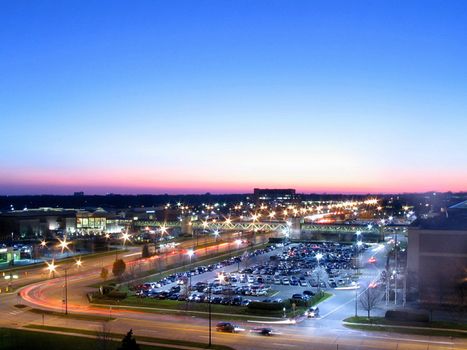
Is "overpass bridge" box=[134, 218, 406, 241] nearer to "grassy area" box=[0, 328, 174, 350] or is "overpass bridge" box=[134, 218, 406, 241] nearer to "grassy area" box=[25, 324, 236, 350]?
"grassy area" box=[25, 324, 236, 350]

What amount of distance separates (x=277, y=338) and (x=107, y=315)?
12.5 metres

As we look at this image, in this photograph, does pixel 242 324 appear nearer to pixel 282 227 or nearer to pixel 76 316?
pixel 76 316

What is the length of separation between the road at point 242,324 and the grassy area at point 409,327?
812mm

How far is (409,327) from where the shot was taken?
102 feet

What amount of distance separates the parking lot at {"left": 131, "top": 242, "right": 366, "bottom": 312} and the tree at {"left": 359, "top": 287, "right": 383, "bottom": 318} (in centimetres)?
397

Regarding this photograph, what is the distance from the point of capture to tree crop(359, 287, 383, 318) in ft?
112

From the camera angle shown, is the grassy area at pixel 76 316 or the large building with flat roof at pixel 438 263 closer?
the grassy area at pixel 76 316

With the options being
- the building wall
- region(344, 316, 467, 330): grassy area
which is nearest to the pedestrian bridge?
the building wall

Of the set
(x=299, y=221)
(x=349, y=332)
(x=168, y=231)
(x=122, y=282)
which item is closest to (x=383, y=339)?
(x=349, y=332)

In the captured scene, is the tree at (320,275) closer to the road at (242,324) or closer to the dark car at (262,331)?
the road at (242,324)

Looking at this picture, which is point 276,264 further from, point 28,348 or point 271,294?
point 28,348

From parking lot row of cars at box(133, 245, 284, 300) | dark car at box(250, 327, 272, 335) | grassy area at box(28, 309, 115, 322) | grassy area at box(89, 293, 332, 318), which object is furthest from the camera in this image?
parking lot row of cars at box(133, 245, 284, 300)

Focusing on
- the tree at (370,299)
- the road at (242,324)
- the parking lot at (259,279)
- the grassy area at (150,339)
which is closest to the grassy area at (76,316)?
the road at (242,324)

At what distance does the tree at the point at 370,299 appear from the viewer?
112 ft
